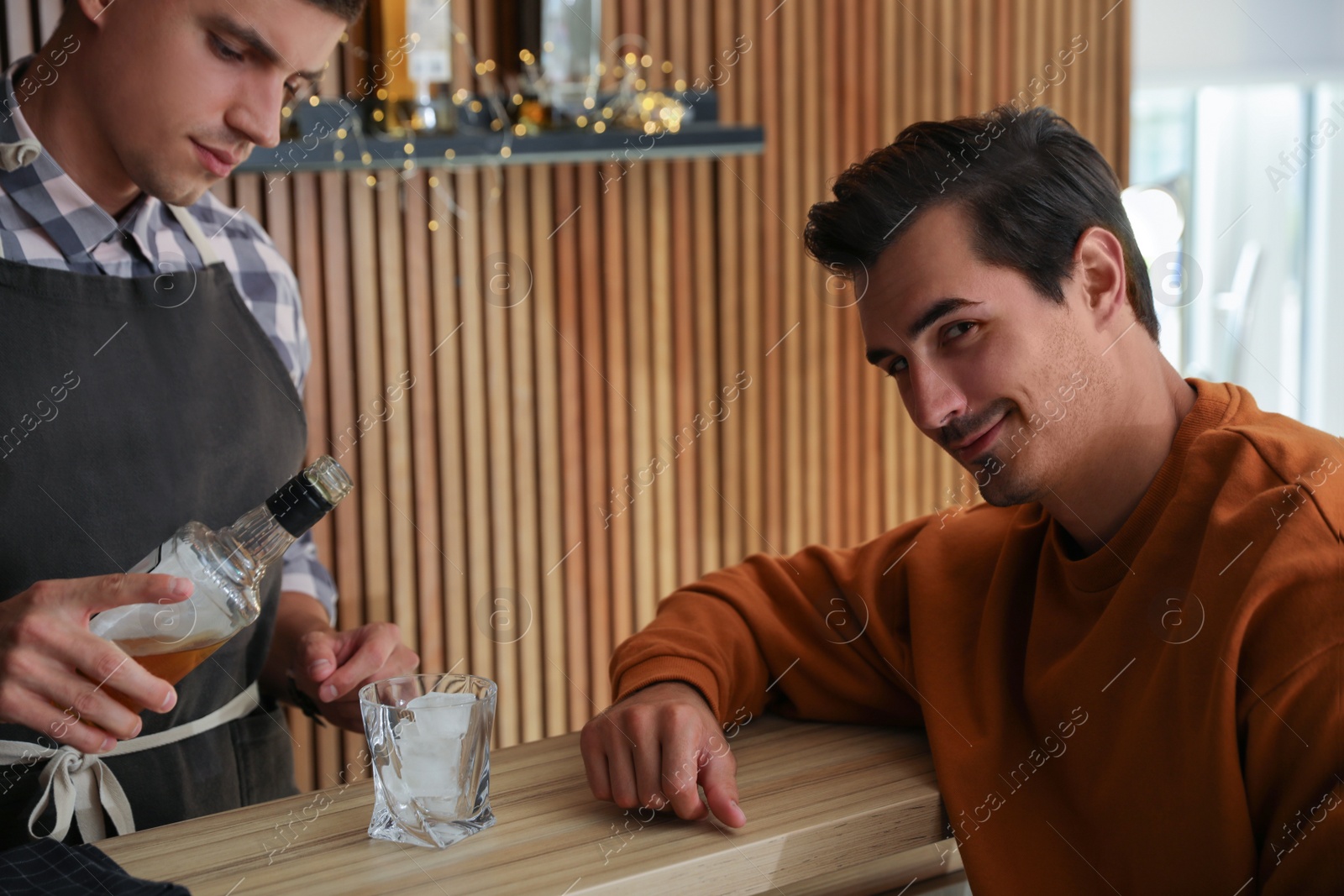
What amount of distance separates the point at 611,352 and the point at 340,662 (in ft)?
5.83

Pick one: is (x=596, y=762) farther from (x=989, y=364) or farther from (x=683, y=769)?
(x=989, y=364)

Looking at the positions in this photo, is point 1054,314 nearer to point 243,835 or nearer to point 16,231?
point 243,835

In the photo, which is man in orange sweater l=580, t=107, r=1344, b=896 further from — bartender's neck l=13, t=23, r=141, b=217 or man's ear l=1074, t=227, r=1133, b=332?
bartender's neck l=13, t=23, r=141, b=217

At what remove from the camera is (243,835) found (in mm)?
1000

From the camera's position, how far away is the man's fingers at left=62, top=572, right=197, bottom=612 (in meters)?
0.91

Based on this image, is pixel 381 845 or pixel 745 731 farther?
pixel 745 731

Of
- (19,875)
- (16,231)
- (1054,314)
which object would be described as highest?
(16,231)

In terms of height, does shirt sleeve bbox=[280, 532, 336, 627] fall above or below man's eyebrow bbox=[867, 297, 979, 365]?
below

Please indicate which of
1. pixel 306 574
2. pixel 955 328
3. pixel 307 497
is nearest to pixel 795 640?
pixel 955 328

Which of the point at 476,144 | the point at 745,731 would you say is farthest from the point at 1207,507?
the point at 476,144

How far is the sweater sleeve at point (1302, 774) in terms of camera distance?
867mm

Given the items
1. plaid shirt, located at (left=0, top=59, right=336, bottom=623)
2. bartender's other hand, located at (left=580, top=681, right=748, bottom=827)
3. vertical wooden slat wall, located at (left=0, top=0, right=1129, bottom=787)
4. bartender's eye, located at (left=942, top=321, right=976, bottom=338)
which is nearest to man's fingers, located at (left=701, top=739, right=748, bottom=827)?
bartender's other hand, located at (left=580, top=681, right=748, bottom=827)

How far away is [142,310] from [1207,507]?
128cm

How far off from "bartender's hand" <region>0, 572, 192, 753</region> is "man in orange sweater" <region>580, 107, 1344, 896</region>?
410 millimetres
